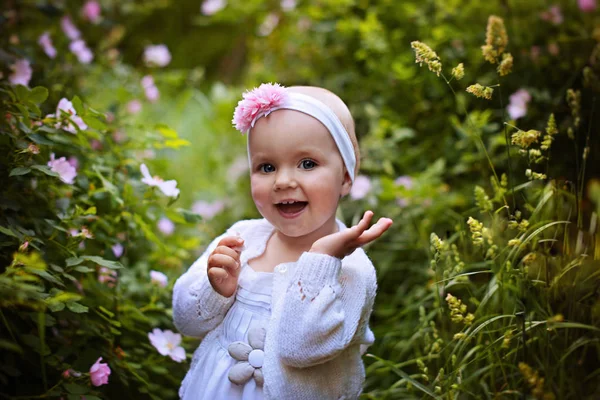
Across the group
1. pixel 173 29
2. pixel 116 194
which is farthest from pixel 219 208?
pixel 173 29

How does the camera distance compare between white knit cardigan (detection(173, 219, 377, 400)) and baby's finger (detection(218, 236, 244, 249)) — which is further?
baby's finger (detection(218, 236, 244, 249))

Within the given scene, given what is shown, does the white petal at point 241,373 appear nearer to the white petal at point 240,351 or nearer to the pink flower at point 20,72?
the white petal at point 240,351

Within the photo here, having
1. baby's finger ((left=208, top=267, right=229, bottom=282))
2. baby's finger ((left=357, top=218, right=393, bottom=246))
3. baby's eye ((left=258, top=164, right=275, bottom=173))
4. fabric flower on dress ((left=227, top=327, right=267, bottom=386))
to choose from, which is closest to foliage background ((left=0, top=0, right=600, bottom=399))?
baby's finger ((left=357, top=218, right=393, bottom=246))

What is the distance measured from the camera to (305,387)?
1519mm

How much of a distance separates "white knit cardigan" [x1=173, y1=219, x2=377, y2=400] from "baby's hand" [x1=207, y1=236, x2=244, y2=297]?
4 cm

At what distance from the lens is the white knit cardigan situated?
145cm

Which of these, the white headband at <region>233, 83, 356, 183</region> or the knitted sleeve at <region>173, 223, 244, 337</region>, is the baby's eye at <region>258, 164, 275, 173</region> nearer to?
the white headband at <region>233, 83, 356, 183</region>

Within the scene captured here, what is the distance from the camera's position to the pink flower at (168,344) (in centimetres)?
194

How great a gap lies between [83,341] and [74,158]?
2.75ft

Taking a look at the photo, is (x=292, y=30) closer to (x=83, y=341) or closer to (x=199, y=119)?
(x=199, y=119)

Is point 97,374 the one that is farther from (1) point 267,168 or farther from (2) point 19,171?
(1) point 267,168

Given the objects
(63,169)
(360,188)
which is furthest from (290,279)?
(360,188)

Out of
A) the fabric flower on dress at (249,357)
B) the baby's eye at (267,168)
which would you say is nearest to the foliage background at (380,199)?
the fabric flower on dress at (249,357)

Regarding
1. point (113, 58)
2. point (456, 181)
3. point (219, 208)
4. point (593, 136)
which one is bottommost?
point (219, 208)
